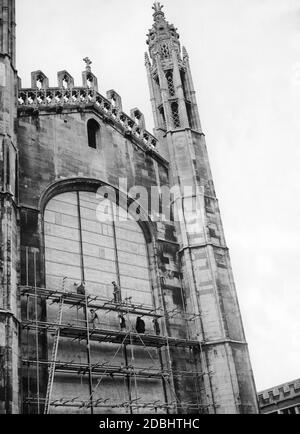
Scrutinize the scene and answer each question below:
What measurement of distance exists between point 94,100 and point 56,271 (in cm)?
746

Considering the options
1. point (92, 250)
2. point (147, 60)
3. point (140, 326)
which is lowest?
point (140, 326)

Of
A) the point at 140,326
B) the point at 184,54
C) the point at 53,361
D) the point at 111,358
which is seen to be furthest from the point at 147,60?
the point at 53,361

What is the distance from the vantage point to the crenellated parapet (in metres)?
21.5

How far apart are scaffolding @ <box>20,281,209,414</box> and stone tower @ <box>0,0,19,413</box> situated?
88 centimetres

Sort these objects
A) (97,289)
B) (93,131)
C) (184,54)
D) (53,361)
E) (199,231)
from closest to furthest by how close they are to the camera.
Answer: (53,361), (97,289), (199,231), (93,131), (184,54)

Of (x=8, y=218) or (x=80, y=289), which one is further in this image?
(x=80, y=289)

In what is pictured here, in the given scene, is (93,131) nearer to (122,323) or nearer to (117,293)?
(117,293)

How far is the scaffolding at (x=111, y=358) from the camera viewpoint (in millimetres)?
16492

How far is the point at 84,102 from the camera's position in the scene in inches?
894

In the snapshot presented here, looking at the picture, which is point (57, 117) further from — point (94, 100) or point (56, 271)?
point (56, 271)

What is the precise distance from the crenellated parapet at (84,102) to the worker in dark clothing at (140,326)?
7.05 meters

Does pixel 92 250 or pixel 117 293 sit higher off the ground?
pixel 92 250

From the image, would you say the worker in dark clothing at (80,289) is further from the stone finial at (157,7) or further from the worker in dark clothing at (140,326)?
the stone finial at (157,7)

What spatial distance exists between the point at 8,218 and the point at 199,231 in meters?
7.43
